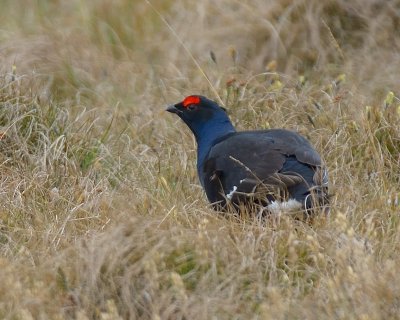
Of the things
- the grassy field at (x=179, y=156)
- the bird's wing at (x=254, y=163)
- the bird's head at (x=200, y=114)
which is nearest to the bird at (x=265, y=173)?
the bird's wing at (x=254, y=163)

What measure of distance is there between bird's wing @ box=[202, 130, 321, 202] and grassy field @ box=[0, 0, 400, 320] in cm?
17

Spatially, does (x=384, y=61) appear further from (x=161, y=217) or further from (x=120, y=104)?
(x=161, y=217)

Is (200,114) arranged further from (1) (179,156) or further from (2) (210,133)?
(1) (179,156)

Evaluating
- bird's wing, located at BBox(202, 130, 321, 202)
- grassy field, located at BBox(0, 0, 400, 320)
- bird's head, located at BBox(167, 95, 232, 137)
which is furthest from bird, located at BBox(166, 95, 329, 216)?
bird's head, located at BBox(167, 95, 232, 137)

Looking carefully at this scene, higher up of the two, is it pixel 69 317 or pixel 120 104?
pixel 69 317

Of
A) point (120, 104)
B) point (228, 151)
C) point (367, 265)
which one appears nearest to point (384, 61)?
point (120, 104)

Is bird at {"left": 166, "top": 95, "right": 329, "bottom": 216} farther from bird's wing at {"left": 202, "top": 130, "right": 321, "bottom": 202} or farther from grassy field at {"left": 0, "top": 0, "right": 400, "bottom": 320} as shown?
grassy field at {"left": 0, "top": 0, "right": 400, "bottom": 320}

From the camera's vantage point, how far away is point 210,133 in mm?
6535

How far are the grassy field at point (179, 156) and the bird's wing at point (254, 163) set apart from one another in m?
0.17

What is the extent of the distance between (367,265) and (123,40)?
15.5 feet

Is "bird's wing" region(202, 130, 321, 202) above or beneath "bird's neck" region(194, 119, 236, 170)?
above

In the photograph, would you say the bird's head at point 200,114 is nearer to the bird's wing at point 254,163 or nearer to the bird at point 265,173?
the bird at point 265,173

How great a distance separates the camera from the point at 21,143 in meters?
6.75

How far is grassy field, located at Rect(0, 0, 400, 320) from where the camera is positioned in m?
4.64
